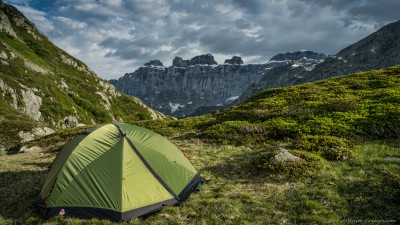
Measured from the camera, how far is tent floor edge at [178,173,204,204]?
43.6ft

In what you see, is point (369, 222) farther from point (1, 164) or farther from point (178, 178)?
point (1, 164)

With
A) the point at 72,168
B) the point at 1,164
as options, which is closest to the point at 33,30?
the point at 1,164

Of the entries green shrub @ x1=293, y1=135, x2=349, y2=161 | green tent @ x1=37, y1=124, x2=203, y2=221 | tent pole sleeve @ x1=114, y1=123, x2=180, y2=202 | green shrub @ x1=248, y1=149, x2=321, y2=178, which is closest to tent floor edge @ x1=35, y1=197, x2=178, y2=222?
green tent @ x1=37, y1=124, x2=203, y2=221

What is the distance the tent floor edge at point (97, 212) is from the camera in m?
11.6

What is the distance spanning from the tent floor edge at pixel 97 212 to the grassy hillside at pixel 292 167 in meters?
0.29

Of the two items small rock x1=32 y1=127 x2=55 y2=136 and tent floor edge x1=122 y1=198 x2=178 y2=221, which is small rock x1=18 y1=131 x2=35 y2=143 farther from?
tent floor edge x1=122 y1=198 x2=178 y2=221

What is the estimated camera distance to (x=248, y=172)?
54.2 ft

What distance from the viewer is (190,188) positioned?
14031mm

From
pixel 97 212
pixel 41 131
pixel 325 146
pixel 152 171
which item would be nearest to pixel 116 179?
pixel 97 212

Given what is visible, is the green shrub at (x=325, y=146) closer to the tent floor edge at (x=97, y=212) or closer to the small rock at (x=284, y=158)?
the small rock at (x=284, y=158)

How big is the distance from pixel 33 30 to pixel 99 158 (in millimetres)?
215107

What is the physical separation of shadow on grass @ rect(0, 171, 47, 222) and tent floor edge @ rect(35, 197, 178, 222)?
34.5 inches

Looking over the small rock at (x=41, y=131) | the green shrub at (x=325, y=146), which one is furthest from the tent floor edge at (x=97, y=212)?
the small rock at (x=41, y=131)

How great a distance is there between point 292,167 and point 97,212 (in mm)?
9927
